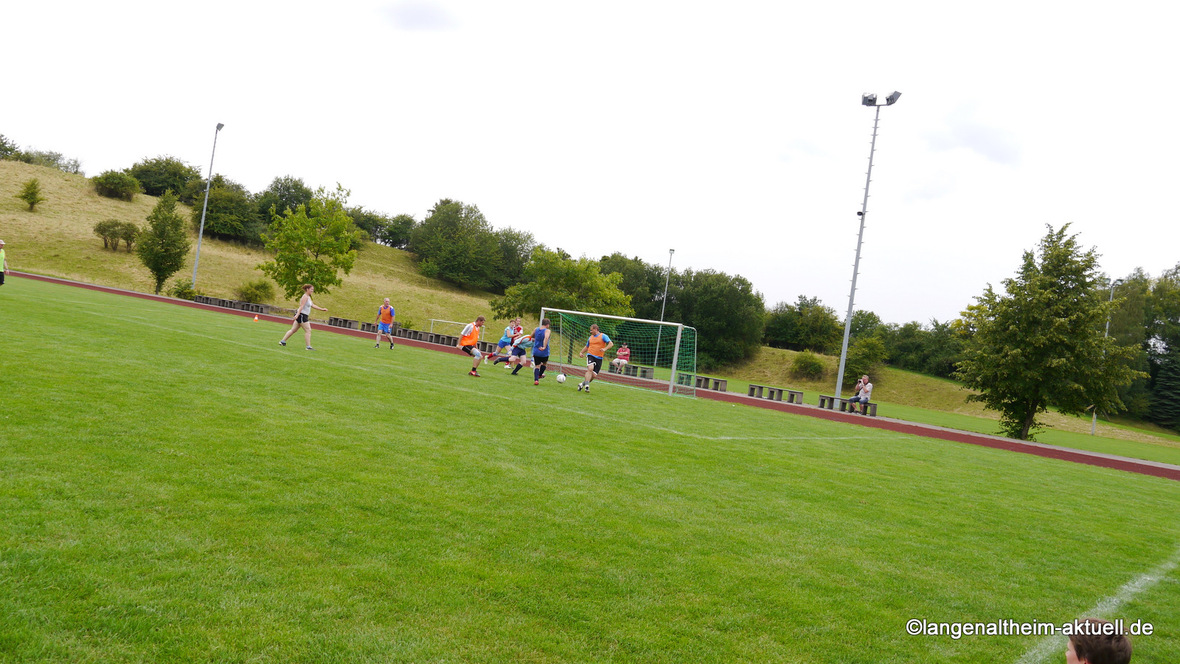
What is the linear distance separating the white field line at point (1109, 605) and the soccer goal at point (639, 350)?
1469cm

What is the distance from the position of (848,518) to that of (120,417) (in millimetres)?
7323

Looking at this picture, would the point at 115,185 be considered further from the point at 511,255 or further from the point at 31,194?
the point at 511,255

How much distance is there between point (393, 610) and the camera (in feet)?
11.1

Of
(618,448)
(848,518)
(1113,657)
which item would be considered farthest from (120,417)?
(1113,657)

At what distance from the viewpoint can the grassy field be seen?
3.18 m

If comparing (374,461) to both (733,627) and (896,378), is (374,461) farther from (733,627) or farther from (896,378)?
(896,378)

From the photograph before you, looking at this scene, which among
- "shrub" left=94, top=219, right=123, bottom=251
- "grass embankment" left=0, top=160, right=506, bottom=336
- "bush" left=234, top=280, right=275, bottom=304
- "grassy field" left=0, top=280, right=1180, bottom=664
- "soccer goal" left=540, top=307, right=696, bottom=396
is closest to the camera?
"grassy field" left=0, top=280, right=1180, bottom=664

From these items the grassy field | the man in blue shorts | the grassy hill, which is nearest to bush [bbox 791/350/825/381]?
the grassy hill

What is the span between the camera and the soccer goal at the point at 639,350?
2364cm

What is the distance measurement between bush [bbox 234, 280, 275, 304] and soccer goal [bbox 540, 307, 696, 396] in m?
26.1

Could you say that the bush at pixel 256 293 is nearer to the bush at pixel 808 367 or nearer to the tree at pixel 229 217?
the tree at pixel 229 217

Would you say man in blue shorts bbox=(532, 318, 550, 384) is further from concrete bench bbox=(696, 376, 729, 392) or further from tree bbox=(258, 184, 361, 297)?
tree bbox=(258, 184, 361, 297)

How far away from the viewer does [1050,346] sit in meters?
22.4

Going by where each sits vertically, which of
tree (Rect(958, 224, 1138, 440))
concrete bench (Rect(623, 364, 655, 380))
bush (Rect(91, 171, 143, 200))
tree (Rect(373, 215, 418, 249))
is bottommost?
concrete bench (Rect(623, 364, 655, 380))
